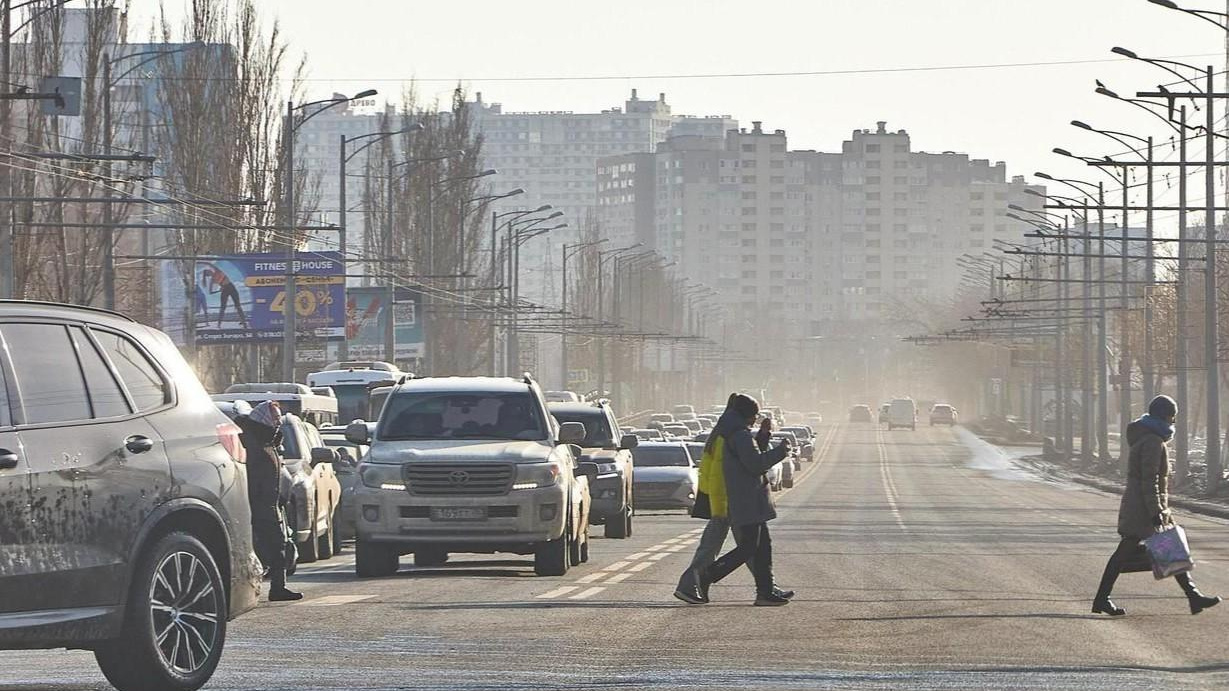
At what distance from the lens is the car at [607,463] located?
106ft

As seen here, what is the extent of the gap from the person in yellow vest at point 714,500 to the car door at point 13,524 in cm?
859

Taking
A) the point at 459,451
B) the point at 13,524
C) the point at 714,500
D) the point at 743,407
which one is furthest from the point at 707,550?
the point at 13,524

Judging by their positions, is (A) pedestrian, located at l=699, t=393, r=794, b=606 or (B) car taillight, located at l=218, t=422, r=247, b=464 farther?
(A) pedestrian, located at l=699, t=393, r=794, b=606

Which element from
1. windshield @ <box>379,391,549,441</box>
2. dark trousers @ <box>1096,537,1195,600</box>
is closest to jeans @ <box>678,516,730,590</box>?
dark trousers @ <box>1096,537,1195,600</box>

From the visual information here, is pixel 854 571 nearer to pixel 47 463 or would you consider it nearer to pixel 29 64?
pixel 47 463

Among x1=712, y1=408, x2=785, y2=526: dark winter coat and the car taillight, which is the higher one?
the car taillight

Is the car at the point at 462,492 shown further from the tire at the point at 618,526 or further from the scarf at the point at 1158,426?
the tire at the point at 618,526

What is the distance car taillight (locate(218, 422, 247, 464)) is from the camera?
1105cm

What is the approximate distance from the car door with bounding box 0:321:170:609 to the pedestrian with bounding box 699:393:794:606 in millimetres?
7805

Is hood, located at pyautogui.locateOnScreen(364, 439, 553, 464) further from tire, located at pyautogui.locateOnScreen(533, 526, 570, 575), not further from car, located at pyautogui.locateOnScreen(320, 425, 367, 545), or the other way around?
car, located at pyautogui.locateOnScreen(320, 425, 367, 545)

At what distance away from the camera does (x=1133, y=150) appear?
2430 inches

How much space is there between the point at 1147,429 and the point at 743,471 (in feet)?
9.64

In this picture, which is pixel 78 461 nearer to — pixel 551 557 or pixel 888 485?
pixel 551 557

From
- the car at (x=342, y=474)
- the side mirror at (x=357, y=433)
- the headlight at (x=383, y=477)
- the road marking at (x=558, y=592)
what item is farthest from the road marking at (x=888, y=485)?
the road marking at (x=558, y=592)
